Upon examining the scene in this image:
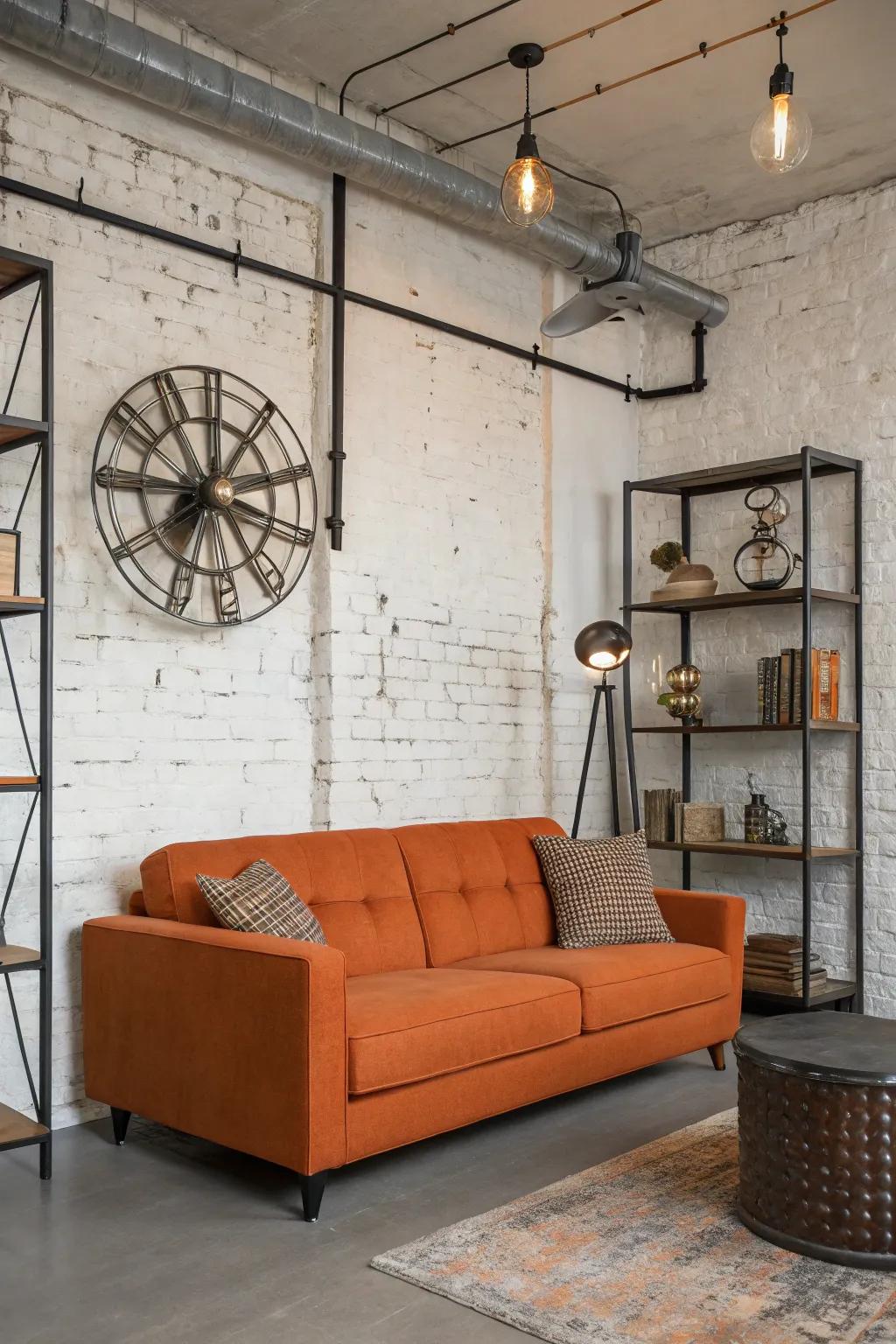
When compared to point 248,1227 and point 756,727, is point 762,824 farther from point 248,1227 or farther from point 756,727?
point 248,1227

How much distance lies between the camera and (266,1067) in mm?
3102

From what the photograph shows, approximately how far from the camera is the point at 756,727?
17.6ft

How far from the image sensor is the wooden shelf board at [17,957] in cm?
324

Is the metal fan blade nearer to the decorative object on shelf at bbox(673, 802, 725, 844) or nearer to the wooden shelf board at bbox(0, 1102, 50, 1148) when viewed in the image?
the decorative object on shelf at bbox(673, 802, 725, 844)

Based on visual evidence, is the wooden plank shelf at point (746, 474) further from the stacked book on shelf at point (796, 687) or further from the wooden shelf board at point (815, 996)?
the wooden shelf board at point (815, 996)

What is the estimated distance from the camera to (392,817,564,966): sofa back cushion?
432cm

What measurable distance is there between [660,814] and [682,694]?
1.86 feet

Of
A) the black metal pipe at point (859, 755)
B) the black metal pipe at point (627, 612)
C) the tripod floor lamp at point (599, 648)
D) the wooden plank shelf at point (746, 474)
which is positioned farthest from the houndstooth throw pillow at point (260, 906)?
the wooden plank shelf at point (746, 474)

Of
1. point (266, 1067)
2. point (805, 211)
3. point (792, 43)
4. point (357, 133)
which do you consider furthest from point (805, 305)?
point (266, 1067)

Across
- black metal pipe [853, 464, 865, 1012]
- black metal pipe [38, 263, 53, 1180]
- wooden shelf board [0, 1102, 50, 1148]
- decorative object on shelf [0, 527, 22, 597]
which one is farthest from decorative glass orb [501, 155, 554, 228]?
wooden shelf board [0, 1102, 50, 1148]

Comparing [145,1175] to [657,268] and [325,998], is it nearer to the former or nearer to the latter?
[325,998]

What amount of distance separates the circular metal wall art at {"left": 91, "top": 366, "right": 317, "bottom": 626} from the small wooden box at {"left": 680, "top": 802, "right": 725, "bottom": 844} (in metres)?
2.18

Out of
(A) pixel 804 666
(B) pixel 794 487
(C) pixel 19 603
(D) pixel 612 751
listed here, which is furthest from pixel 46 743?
(B) pixel 794 487

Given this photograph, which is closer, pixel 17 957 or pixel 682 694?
pixel 17 957
